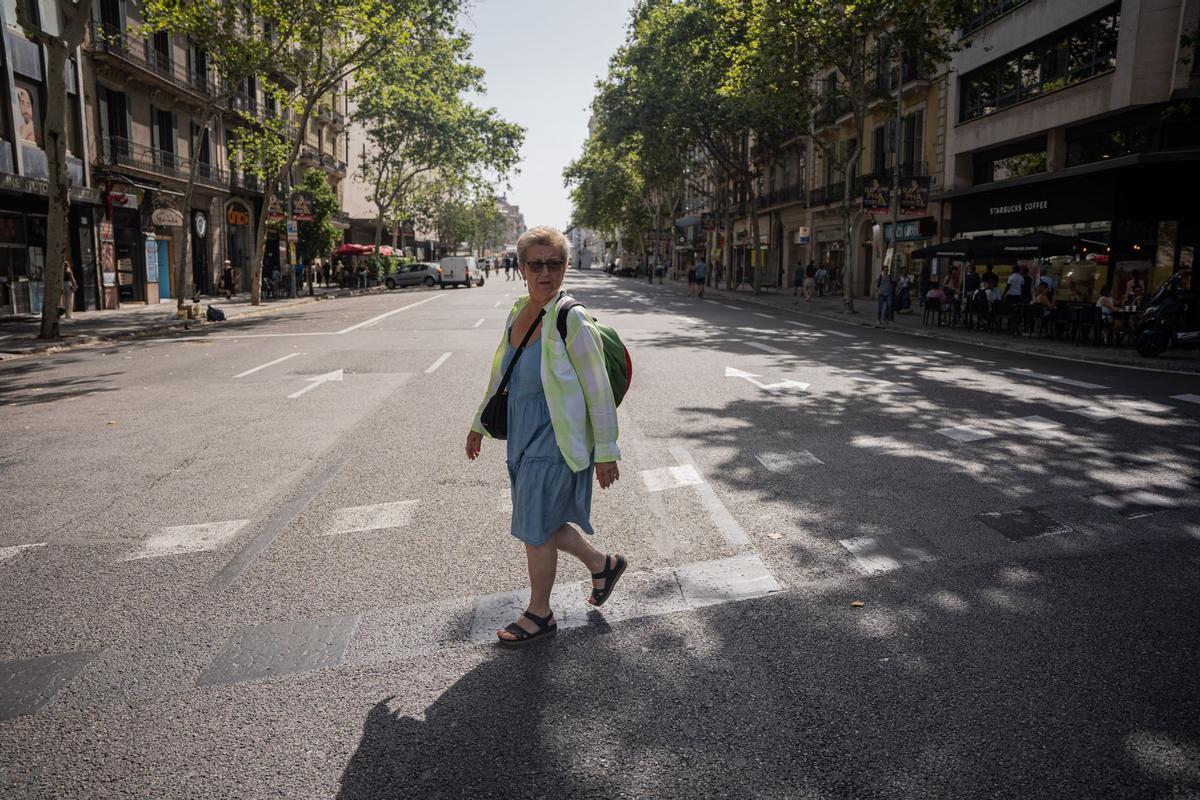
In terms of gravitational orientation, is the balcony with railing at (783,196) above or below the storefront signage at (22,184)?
above

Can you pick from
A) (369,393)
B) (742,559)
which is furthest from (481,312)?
(742,559)

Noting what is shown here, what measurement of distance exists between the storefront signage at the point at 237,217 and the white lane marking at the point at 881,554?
38.3 m

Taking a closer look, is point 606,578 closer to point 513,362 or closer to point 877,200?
point 513,362

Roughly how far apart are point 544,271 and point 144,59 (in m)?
31.8

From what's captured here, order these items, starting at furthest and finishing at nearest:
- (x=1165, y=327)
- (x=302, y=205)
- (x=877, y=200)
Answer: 1. (x=302, y=205)
2. (x=877, y=200)
3. (x=1165, y=327)

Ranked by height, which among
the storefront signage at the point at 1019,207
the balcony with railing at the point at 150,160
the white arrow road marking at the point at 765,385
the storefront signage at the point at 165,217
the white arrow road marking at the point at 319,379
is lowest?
the white arrow road marking at the point at 319,379

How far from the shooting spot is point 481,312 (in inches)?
993

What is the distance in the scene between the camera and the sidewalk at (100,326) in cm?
1667

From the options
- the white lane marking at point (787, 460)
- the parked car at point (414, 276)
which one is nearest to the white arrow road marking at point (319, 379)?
the white lane marking at point (787, 460)

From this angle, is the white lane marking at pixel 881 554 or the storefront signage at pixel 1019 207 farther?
the storefront signage at pixel 1019 207

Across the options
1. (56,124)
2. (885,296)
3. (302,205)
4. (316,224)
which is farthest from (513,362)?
(316,224)

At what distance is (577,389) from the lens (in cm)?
342

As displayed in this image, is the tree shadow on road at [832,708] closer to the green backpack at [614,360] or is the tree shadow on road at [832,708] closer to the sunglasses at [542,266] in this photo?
the green backpack at [614,360]

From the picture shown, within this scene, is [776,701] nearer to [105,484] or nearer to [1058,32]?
[105,484]
